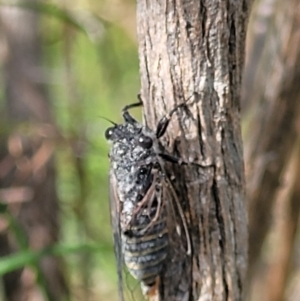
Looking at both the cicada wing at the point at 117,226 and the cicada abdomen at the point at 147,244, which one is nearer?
the cicada abdomen at the point at 147,244

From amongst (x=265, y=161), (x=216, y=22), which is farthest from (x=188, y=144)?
(x=265, y=161)

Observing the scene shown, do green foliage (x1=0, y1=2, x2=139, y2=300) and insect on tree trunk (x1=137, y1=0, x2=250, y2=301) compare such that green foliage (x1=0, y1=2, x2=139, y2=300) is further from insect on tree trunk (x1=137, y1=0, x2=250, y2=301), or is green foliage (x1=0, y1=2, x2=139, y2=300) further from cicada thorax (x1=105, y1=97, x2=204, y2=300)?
insect on tree trunk (x1=137, y1=0, x2=250, y2=301)

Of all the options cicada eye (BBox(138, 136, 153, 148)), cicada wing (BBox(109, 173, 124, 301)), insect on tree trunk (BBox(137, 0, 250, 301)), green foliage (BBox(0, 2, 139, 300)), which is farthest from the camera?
green foliage (BBox(0, 2, 139, 300))

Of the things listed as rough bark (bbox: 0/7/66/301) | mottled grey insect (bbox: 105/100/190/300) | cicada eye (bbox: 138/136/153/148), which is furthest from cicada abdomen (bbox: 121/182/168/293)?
rough bark (bbox: 0/7/66/301)

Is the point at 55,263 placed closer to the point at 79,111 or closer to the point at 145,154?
the point at 79,111

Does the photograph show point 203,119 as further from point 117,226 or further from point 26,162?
point 26,162

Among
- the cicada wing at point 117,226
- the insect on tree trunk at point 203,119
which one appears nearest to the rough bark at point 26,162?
the cicada wing at point 117,226

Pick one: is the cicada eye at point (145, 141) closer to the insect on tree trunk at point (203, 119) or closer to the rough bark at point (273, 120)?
the insect on tree trunk at point (203, 119)
